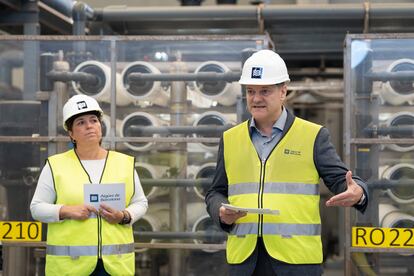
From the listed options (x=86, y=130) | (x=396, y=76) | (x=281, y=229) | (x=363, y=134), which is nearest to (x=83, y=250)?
(x=86, y=130)

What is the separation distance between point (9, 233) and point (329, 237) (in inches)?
192

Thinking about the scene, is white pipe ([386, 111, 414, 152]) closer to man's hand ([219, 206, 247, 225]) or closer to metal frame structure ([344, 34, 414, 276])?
metal frame structure ([344, 34, 414, 276])

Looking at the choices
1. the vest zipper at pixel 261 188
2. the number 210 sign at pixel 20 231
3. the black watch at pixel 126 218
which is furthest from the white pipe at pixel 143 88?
the vest zipper at pixel 261 188

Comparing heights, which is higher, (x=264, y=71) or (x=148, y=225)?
(x=264, y=71)

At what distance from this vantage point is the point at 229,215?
8.70 ft

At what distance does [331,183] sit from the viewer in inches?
107

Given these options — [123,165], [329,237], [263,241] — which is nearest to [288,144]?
[263,241]

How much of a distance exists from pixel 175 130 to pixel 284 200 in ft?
5.96

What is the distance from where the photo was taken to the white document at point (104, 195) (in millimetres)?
3293

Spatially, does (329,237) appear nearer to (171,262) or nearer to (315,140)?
(171,262)

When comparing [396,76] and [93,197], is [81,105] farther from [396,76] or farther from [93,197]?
[396,76]

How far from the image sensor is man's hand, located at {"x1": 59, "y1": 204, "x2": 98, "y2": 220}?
3.27m

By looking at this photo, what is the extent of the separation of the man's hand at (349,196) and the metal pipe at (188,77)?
6.10 feet

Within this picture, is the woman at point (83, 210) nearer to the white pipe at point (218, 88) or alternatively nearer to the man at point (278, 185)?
the man at point (278, 185)
